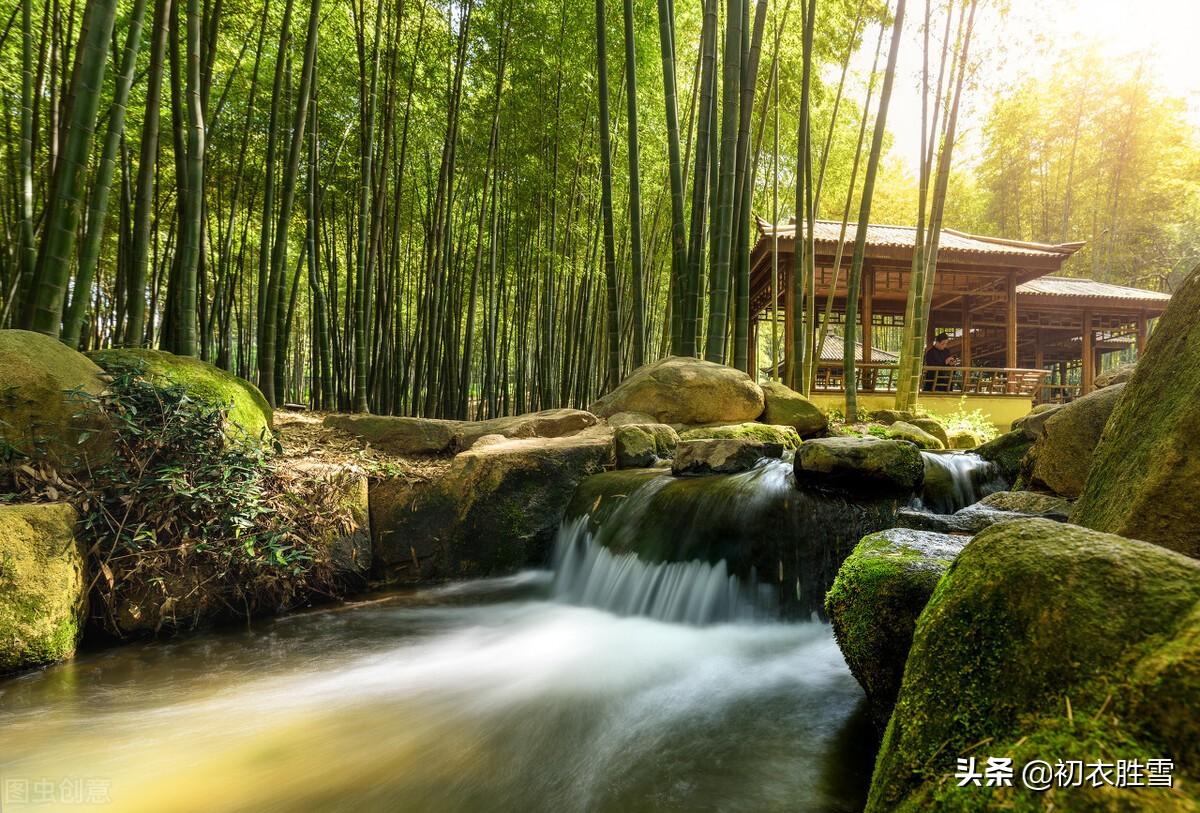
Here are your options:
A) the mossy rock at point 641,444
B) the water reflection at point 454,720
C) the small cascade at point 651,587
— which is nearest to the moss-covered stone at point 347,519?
the water reflection at point 454,720

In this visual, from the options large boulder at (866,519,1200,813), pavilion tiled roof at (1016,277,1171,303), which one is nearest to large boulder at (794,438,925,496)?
large boulder at (866,519,1200,813)

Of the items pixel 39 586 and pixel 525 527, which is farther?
pixel 525 527

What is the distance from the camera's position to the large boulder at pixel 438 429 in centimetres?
484

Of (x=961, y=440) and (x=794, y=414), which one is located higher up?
(x=794, y=414)

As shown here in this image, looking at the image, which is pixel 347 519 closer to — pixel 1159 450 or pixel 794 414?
pixel 1159 450

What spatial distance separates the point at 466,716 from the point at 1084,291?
16.4 meters

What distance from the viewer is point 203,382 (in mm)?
3475

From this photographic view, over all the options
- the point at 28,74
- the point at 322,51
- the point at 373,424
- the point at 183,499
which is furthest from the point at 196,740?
the point at 322,51

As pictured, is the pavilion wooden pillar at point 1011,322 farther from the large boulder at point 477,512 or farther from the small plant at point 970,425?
the large boulder at point 477,512

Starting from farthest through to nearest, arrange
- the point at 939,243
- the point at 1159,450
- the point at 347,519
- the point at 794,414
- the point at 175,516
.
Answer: the point at 939,243, the point at 794,414, the point at 347,519, the point at 175,516, the point at 1159,450

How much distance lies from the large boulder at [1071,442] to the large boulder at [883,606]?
Result: 174 centimetres

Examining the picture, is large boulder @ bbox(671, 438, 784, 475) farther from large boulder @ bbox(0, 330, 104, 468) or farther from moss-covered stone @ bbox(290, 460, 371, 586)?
large boulder @ bbox(0, 330, 104, 468)

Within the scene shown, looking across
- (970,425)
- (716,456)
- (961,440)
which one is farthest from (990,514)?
(970,425)

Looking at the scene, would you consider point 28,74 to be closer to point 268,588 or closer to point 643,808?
point 268,588
